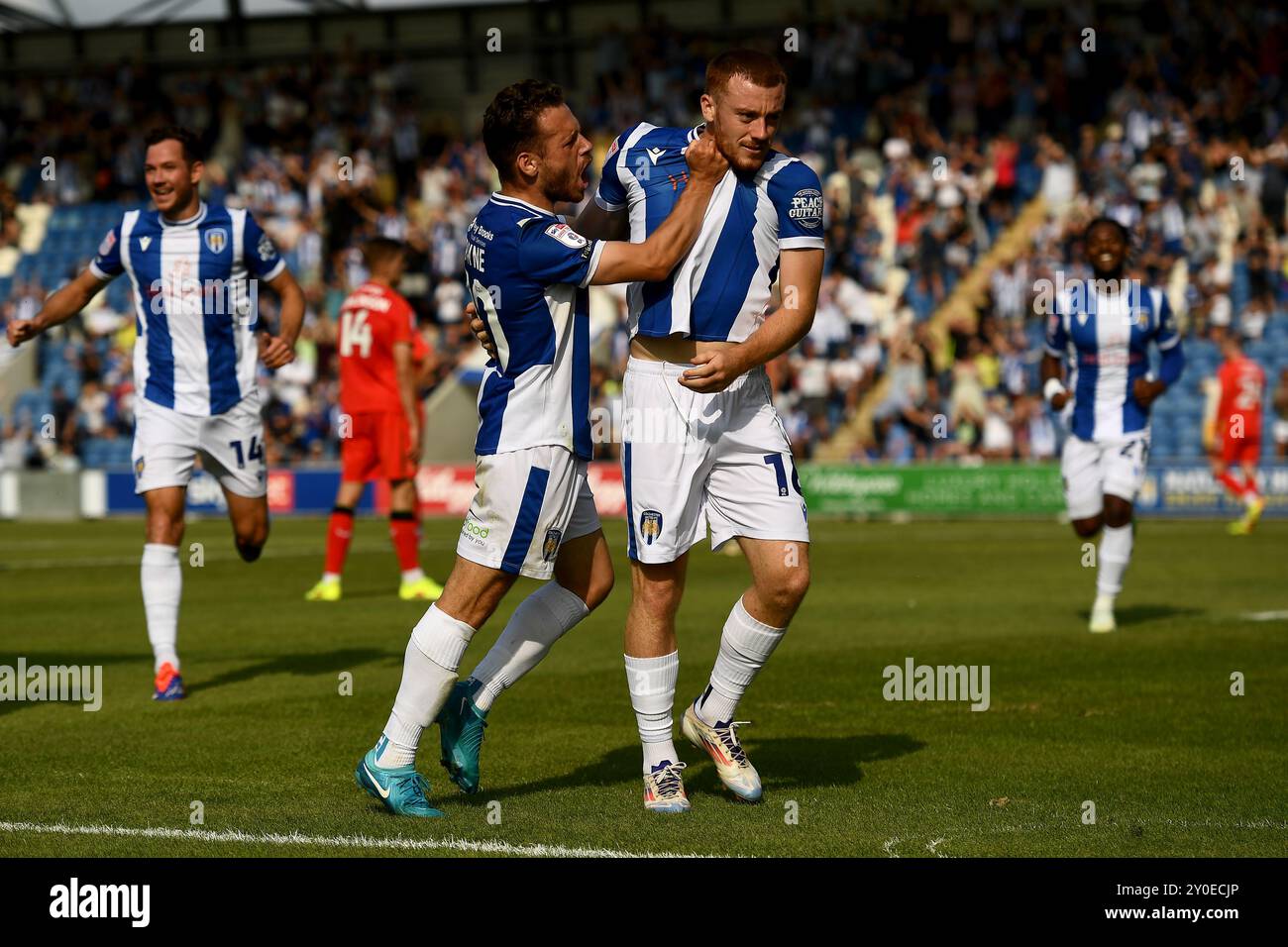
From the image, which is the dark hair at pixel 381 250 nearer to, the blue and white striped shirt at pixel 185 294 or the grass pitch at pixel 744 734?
the grass pitch at pixel 744 734

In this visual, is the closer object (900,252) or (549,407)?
(549,407)

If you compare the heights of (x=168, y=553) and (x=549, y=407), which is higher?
(x=549, y=407)

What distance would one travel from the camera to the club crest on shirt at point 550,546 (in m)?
5.74

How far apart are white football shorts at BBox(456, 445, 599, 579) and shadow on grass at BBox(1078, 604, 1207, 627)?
23.0ft

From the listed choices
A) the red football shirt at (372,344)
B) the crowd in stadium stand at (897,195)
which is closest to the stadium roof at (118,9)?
the crowd in stadium stand at (897,195)

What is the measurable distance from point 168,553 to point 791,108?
1012 inches

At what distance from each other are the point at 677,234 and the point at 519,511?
1.06 m

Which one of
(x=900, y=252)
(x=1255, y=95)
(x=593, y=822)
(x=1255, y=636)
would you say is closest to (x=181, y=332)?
(x=593, y=822)

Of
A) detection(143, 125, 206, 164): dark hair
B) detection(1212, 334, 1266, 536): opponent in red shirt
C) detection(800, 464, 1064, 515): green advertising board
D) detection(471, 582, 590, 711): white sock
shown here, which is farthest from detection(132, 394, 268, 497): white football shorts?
detection(800, 464, 1064, 515): green advertising board

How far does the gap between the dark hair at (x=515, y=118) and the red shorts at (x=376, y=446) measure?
8.17 meters

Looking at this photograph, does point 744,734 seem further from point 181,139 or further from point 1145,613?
point 1145,613

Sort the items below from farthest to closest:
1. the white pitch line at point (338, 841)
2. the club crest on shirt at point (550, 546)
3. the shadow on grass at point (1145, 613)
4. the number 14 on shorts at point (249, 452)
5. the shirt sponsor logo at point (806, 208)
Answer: the shadow on grass at point (1145, 613), the number 14 on shorts at point (249, 452), the shirt sponsor logo at point (806, 208), the club crest on shirt at point (550, 546), the white pitch line at point (338, 841)
